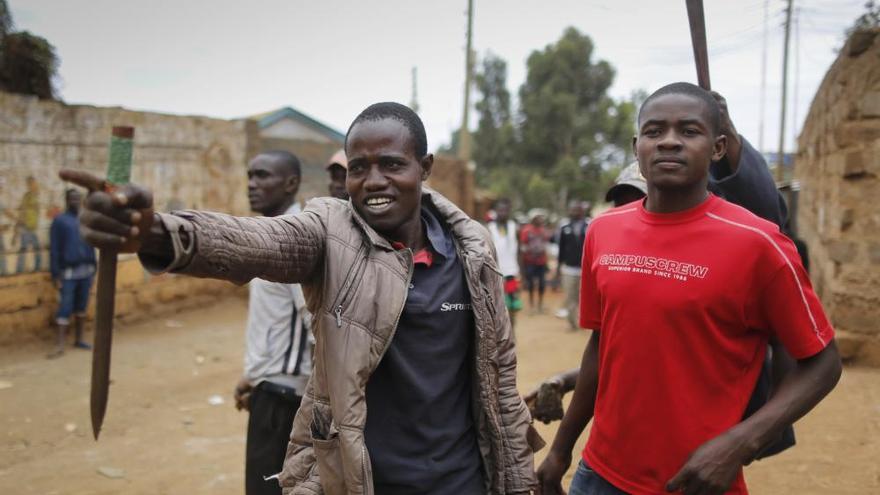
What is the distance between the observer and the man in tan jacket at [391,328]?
1.73 metres

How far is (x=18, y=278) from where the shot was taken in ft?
25.0

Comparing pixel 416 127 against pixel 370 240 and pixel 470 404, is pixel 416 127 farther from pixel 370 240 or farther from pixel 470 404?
pixel 470 404

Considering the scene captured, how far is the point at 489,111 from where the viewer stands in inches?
1047

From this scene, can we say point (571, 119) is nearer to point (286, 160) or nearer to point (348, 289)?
point (286, 160)

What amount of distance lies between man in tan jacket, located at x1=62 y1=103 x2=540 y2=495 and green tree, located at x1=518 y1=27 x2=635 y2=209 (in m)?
20.3

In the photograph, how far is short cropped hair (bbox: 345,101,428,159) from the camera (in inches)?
77.5

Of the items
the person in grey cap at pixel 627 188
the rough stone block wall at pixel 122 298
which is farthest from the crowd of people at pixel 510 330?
the rough stone block wall at pixel 122 298

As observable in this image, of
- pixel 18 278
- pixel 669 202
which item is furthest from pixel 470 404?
pixel 18 278

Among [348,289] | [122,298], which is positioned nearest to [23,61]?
[122,298]

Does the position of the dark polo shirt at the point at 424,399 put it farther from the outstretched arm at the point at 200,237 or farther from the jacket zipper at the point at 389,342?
the outstretched arm at the point at 200,237

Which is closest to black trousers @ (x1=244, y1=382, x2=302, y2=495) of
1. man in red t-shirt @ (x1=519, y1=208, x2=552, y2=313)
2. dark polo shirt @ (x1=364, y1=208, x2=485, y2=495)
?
dark polo shirt @ (x1=364, y1=208, x2=485, y2=495)

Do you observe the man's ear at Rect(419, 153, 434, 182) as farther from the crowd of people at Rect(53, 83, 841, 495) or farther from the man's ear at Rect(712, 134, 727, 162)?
the man's ear at Rect(712, 134, 727, 162)

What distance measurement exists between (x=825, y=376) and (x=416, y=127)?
4.39ft

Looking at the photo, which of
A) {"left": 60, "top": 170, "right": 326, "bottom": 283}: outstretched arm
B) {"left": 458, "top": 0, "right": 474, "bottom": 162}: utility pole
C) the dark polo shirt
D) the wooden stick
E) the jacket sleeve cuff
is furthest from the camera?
{"left": 458, "top": 0, "right": 474, "bottom": 162}: utility pole
